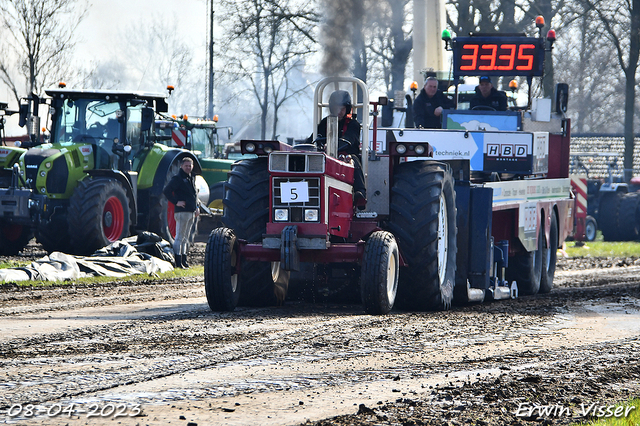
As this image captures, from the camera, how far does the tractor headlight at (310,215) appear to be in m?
8.34

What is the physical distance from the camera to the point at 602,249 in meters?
22.3

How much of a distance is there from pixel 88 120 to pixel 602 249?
40.3ft

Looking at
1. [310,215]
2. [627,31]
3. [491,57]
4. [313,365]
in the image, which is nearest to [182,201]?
[491,57]

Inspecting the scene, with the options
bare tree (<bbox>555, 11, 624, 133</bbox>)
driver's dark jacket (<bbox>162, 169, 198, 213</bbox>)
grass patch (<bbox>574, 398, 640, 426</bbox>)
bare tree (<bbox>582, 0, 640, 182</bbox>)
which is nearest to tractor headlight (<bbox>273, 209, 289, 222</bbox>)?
grass patch (<bbox>574, 398, 640, 426</bbox>)

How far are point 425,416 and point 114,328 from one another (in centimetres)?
353

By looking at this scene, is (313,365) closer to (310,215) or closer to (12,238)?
(310,215)

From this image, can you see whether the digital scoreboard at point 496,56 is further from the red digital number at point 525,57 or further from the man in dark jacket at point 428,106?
the man in dark jacket at point 428,106

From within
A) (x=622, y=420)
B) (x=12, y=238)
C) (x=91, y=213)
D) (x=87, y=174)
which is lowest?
(x=622, y=420)

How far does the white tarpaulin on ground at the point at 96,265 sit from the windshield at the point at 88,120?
86.8 inches

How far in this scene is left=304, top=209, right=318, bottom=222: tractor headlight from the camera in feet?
27.4

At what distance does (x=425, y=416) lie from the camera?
4.70 meters

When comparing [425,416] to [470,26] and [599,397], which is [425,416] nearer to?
Answer: [599,397]

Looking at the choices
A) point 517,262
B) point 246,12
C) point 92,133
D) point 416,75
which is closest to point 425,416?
point 517,262

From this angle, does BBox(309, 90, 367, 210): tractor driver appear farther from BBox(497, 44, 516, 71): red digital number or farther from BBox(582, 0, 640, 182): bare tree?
BBox(582, 0, 640, 182): bare tree
